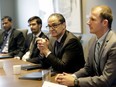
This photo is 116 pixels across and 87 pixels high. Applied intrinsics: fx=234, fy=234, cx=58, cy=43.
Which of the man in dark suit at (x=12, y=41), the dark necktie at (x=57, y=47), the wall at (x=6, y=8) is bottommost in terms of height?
the man in dark suit at (x=12, y=41)

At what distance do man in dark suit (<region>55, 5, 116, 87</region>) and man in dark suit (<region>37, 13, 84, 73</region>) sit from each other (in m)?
0.30

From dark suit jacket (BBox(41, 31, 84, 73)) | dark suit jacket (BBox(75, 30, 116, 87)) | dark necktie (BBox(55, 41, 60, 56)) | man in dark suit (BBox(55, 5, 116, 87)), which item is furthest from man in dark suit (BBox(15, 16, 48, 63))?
dark suit jacket (BBox(75, 30, 116, 87))

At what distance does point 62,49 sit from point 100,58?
66 cm

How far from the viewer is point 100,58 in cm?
185

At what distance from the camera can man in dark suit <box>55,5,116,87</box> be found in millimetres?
1746

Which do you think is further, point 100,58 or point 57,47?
point 57,47

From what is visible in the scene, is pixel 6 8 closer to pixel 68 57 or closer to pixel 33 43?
pixel 33 43

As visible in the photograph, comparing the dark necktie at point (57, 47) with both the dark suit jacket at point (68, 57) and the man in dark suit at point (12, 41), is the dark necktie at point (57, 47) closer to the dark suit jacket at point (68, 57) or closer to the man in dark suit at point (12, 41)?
the dark suit jacket at point (68, 57)

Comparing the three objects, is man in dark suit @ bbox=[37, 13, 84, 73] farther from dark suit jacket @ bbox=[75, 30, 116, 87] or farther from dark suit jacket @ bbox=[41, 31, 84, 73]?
dark suit jacket @ bbox=[75, 30, 116, 87]

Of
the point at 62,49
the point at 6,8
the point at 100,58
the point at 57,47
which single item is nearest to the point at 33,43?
the point at 57,47

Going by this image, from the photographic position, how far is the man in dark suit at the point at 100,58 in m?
1.75

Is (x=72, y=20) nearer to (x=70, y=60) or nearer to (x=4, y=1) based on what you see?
(x=70, y=60)

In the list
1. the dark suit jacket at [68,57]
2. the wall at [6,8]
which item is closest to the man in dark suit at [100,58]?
the dark suit jacket at [68,57]

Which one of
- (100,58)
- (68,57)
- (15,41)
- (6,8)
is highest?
(6,8)
